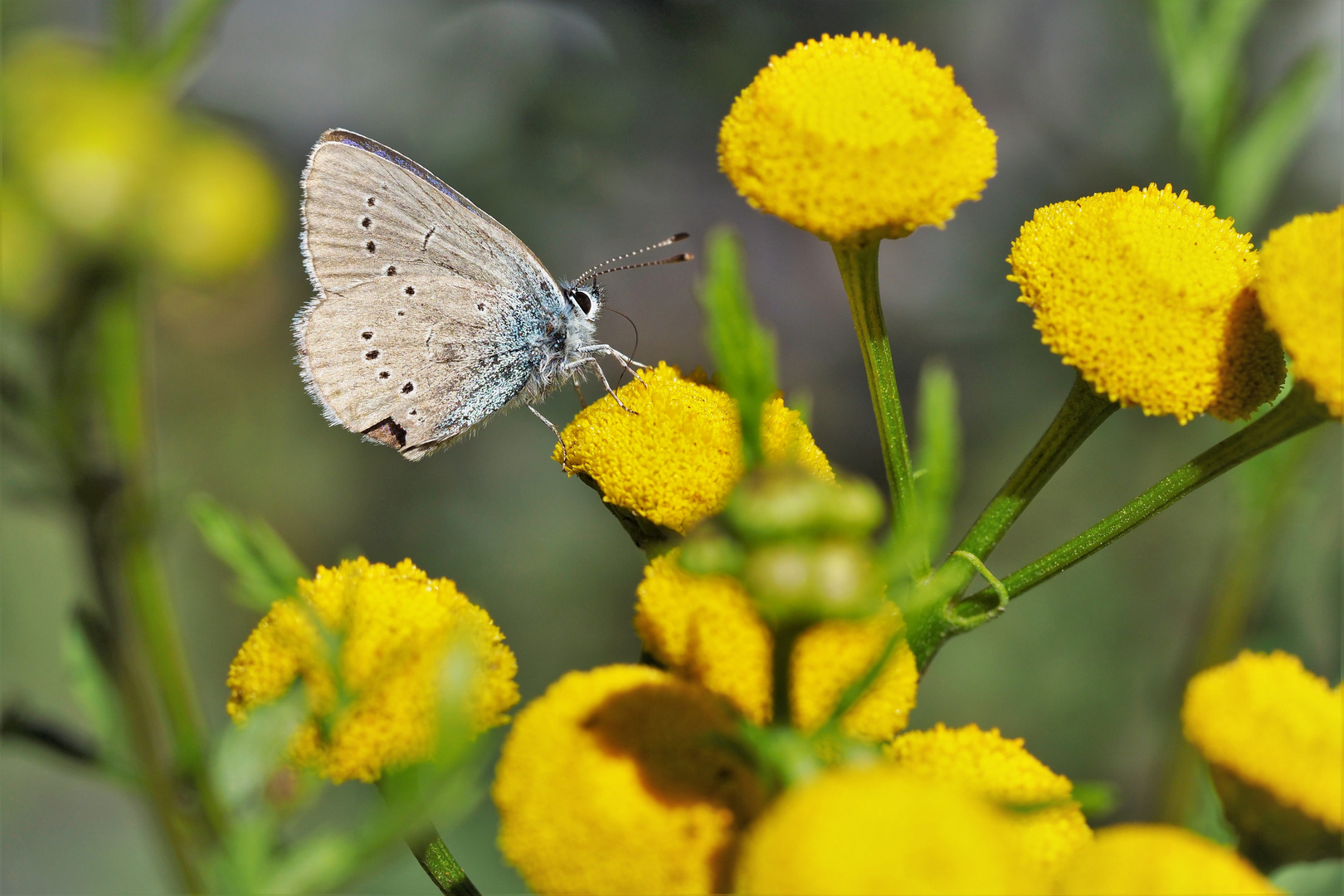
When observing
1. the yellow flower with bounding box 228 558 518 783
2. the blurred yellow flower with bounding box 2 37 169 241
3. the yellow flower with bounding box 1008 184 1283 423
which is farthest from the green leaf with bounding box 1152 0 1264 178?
the blurred yellow flower with bounding box 2 37 169 241

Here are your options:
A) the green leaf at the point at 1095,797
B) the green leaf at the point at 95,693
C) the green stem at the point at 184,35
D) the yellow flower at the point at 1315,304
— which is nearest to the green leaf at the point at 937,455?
the green leaf at the point at 1095,797

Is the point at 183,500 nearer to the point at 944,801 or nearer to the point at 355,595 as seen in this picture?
the point at 355,595

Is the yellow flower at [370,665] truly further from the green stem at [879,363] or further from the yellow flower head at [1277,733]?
the yellow flower head at [1277,733]

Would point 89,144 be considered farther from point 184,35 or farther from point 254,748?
point 254,748

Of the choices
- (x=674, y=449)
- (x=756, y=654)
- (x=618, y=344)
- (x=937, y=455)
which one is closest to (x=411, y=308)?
(x=674, y=449)

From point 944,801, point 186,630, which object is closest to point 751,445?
point 944,801

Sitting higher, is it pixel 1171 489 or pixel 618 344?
pixel 1171 489

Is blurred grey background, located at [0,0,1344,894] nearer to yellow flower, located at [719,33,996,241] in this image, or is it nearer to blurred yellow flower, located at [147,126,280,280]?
blurred yellow flower, located at [147,126,280,280]
